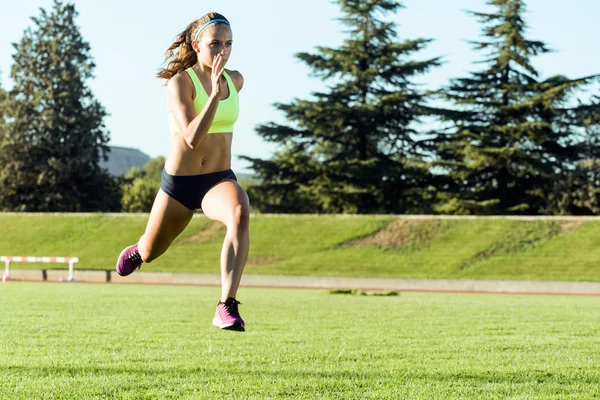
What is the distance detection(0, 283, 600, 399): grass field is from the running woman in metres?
1.21

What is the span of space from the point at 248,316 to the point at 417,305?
564cm

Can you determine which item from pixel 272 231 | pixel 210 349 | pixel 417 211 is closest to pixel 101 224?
pixel 272 231

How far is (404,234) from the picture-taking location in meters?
45.6

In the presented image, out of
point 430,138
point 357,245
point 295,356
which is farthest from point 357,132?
point 295,356

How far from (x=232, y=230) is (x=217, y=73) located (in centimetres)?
105

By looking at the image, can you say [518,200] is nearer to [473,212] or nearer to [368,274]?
[473,212]

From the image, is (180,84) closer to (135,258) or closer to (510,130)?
(135,258)

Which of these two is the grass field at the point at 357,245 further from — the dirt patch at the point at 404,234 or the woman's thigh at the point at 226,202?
the woman's thigh at the point at 226,202

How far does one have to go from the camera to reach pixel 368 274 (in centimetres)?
3941

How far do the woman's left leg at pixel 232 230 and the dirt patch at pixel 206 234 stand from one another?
4030 cm

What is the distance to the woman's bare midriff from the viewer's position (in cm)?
604

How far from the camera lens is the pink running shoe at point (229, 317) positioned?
568 centimetres

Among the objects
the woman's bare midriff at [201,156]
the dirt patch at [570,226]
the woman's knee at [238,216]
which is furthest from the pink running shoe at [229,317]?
the dirt patch at [570,226]

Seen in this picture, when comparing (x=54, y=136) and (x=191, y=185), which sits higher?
(x=54, y=136)
